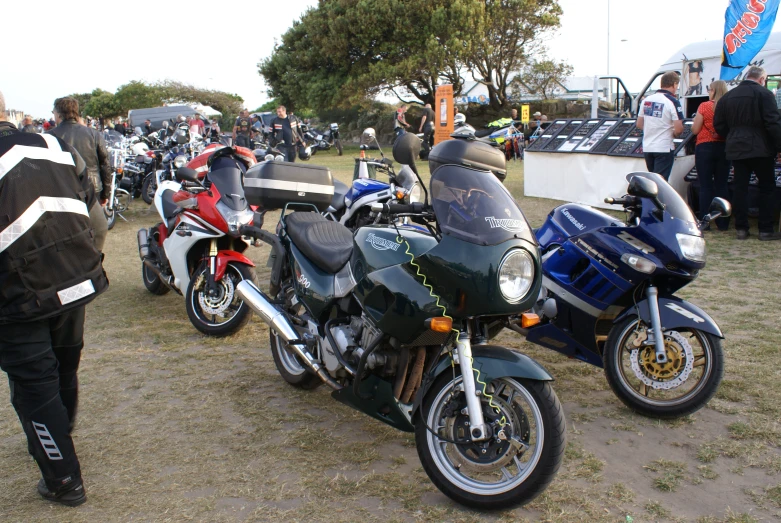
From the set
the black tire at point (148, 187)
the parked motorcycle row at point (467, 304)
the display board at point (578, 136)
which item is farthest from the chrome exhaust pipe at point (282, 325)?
→ the black tire at point (148, 187)

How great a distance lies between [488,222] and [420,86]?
33.7 m

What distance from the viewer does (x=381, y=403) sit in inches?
117

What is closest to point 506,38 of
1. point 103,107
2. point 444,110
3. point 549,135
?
point 444,110

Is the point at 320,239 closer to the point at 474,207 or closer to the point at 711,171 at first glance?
the point at 474,207

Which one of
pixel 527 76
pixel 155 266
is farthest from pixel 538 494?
pixel 527 76

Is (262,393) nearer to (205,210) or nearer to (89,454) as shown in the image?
(89,454)

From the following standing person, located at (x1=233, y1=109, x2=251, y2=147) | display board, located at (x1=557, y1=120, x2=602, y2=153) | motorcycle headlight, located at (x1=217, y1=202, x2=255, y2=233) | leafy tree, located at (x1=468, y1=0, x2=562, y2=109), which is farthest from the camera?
leafy tree, located at (x1=468, y1=0, x2=562, y2=109)

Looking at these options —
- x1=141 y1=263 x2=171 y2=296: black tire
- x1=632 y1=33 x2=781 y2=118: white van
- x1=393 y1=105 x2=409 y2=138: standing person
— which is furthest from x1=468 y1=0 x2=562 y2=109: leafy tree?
x1=141 y1=263 x2=171 y2=296: black tire

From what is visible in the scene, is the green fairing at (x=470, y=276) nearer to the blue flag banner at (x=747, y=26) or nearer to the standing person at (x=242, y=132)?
the blue flag banner at (x=747, y=26)

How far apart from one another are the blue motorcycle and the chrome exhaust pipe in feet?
3.50

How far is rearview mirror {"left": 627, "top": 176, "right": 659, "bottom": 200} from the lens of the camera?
3498 mm

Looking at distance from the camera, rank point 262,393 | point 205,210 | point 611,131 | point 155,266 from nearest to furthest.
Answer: point 262,393
point 205,210
point 155,266
point 611,131

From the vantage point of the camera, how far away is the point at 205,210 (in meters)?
5.11

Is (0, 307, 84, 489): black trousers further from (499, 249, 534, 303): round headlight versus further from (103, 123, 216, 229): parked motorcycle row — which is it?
(103, 123, 216, 229): parked motorcycle row
